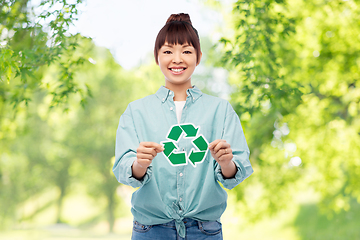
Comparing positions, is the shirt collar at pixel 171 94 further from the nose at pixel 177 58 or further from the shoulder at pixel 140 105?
the nose at pixel 177 58

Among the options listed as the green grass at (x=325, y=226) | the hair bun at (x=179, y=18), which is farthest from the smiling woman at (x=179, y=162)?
the green grass at (x=325, y=226)

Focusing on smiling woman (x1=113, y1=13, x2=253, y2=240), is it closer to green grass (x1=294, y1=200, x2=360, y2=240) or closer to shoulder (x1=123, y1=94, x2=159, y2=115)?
shoulder (x1=123, y1=94, x2=159, y2=115)

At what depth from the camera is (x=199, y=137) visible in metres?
1.46

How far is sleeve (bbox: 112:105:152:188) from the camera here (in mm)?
1341

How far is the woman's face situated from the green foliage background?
57.3 inches

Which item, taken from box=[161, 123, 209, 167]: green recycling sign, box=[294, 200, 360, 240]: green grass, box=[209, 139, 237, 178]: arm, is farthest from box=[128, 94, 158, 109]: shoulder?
box=[294, 200, 360, 240]: green grass

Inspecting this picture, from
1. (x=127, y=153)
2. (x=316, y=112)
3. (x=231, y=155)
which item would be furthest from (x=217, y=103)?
(x=316, y=112)

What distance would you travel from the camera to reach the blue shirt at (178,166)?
1.41m

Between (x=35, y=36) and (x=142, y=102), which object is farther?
(x=35, y=36)

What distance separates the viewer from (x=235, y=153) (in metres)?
1.47

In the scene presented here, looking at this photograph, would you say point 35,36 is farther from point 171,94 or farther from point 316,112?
point 316,112

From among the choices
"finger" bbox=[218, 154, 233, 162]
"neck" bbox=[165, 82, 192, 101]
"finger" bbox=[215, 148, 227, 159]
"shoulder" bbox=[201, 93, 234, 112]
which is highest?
"neck" bbox=[165, 82, 192, 101]

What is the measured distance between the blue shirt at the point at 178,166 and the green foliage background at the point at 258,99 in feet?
4.92

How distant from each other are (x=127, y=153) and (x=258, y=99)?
2330 millimetres
